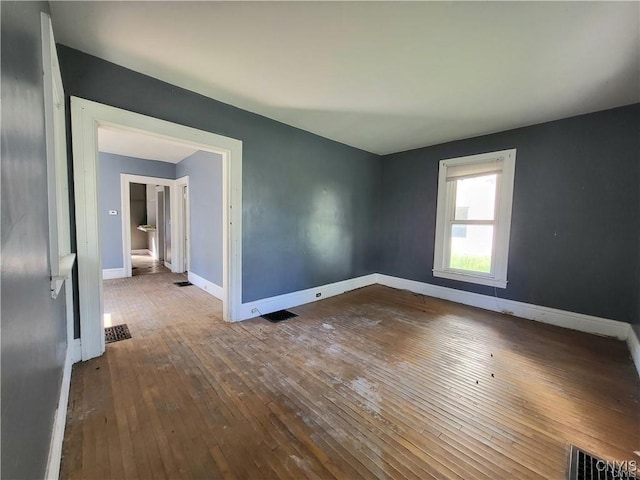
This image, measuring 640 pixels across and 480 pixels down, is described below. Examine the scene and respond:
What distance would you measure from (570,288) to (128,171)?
24.3ft

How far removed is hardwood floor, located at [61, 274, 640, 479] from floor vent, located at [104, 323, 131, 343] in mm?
97

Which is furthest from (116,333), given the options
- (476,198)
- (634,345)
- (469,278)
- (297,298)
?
(634,345)

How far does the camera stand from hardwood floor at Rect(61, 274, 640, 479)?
133 cm

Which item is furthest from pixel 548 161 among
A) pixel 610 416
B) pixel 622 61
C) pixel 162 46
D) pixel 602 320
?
pixel 162 46

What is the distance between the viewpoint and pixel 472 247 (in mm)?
3904

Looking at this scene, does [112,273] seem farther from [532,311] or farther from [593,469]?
[532,311]

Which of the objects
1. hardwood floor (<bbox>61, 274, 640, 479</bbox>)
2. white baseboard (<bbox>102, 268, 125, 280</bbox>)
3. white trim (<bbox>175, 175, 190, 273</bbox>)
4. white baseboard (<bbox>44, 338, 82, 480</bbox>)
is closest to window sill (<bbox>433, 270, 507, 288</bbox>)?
hardwood floor (<bbox>61, 274, 640, 479</bbox>)

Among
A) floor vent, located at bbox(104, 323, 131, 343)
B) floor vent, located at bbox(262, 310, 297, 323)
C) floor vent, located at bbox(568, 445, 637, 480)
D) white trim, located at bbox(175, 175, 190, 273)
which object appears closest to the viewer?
floor vent, located at bbox(568, 445, 637, 480)

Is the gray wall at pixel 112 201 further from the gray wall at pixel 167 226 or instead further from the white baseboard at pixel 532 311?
the white baseboard at pixel 532 311

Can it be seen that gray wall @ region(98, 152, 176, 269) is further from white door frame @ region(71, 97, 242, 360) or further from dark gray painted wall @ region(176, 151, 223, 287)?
white door frame @ region(71, 97, 242, 360)

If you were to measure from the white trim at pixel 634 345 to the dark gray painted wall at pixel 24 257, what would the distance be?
3910mm

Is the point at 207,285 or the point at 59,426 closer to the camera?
the point at 59,426

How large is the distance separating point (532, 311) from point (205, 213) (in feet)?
16.5

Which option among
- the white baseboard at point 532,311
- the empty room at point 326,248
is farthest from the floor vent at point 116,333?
the white baseboard at point 532,311
